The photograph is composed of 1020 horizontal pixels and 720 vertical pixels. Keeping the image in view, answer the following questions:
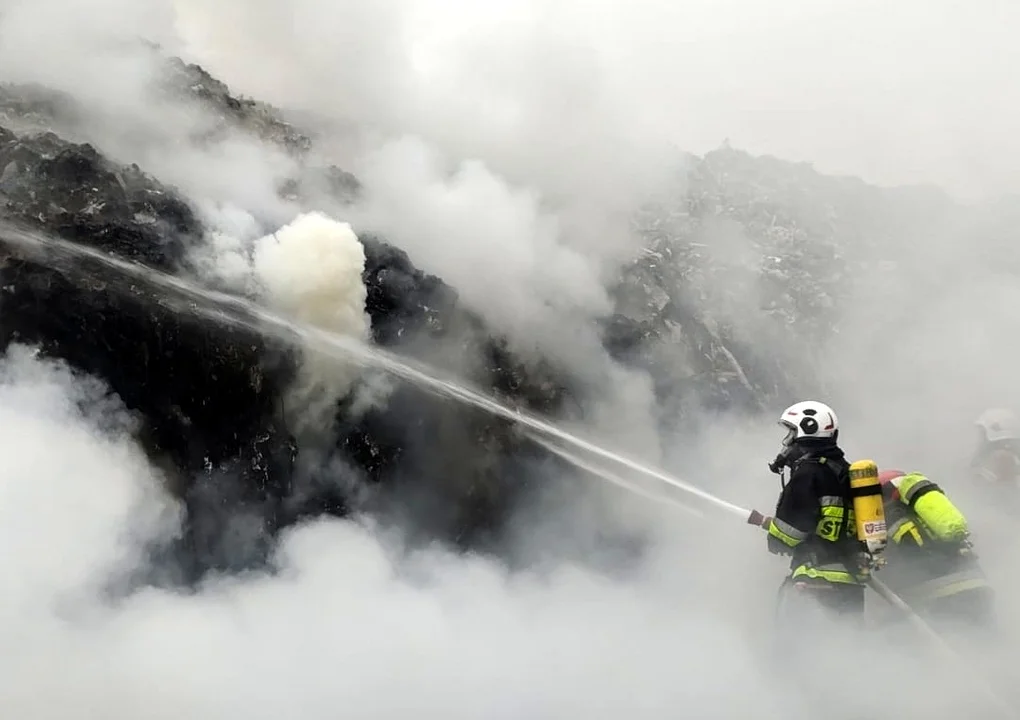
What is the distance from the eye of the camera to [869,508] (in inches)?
329

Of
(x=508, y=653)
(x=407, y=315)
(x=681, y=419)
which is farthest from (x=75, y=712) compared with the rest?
(x=681, y=419)

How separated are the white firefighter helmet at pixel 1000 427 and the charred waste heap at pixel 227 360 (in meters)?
7.17

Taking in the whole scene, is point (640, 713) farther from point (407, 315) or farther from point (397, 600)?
point (407, 315)

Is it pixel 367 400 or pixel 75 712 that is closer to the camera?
pixel 75 712

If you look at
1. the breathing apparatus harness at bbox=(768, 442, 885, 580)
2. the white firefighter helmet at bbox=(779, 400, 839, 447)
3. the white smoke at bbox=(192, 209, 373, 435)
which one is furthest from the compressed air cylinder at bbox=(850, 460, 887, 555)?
the white smoke at bbox=(192, 209, 373, 435)

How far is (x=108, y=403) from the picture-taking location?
10.6 metres

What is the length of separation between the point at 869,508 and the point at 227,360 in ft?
27.4

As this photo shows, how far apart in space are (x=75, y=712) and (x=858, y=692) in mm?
7961

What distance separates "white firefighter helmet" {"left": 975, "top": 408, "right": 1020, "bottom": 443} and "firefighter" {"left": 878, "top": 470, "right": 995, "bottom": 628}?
3797 millimetres

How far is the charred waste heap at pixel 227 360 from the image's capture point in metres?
10.8

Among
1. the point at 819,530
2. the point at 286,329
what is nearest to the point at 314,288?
the point at 286,329

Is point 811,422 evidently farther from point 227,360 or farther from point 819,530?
point 227,360

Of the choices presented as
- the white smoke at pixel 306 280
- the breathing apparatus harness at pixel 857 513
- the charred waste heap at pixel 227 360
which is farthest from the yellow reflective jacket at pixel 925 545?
the white smoke at pixel 306 280

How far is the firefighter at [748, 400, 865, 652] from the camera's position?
27.7ft
